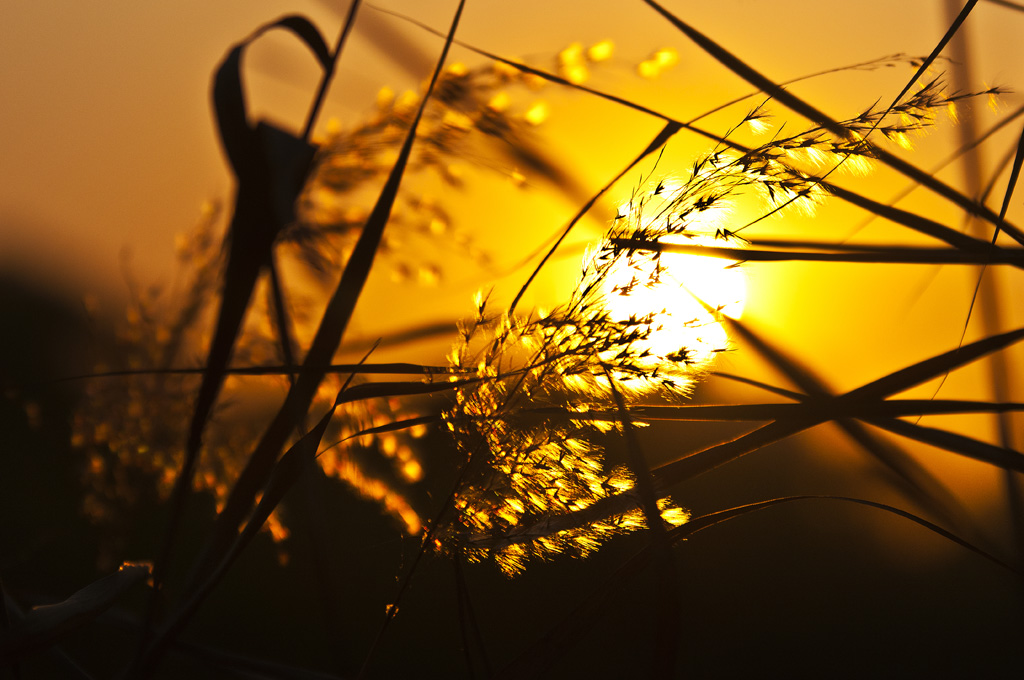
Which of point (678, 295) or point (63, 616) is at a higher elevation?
point (678, 295)

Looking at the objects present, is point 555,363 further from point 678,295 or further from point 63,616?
point 63,616

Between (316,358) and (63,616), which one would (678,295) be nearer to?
(316,358)

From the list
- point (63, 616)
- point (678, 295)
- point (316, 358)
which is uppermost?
point (678, 295)

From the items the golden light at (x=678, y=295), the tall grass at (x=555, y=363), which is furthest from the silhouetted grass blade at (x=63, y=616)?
the golden light at (x=678, y=295)

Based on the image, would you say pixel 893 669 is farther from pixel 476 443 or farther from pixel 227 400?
pixel 227 400

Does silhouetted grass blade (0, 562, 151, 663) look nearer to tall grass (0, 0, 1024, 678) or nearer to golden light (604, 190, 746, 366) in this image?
tall grass (0, 0, 1024, 678)

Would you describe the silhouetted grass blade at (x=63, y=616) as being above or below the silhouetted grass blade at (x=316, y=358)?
below

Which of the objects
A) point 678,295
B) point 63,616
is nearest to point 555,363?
point 678,295

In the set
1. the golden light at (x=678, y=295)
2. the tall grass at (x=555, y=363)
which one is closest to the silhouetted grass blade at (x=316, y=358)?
the tall grass at (x=555, y=363)

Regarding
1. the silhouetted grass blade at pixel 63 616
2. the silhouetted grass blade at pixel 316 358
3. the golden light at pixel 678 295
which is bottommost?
the silhouetted grass blade at pixel 63 616

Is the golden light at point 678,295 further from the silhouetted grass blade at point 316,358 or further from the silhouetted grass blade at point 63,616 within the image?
the silhouetted grass blade at point 63,616

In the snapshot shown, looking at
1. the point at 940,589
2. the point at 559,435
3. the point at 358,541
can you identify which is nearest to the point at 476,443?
the point at 559,435
